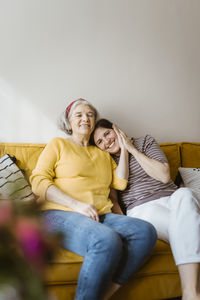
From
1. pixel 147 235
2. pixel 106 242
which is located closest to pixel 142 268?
pixel 147 235

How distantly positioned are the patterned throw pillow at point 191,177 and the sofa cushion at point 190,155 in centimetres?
15

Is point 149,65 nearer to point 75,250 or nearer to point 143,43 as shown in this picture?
point 143,43

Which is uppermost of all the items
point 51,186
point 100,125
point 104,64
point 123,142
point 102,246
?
point 104,64

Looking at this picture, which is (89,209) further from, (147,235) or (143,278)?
(143,278)

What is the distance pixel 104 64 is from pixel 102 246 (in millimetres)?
1517

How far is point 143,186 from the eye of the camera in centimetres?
168

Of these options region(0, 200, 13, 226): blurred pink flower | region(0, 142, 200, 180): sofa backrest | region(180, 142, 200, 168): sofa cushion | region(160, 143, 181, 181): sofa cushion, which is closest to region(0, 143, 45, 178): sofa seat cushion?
region(0, 142, 200, 180): sofa backrest

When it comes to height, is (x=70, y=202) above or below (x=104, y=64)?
below

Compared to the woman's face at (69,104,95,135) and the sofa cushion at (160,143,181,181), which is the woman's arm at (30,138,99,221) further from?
the sofa cushion at (160,143,181,181)

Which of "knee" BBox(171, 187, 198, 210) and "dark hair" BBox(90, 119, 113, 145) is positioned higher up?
"dark hair" BBox(90, 119, 113, 145)

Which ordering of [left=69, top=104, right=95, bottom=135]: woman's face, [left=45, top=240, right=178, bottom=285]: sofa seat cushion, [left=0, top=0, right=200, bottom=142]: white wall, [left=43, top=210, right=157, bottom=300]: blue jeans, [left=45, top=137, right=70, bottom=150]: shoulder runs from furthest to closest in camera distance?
[left=0, top=0, right=200, bottom=142]: white wall → [left=69, top=104, right=95, bottom=135]: woman's face → [left=45, top=137, right=70, bottom=150]: shoulder → [left=45, top=240, right=178, bottom=285]: sofa seat cushion → [left=43, top=210, right=157, bottom=300]: blue jeans

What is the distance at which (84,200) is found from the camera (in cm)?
148

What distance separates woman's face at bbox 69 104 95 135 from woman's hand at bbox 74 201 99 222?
0.51 metres

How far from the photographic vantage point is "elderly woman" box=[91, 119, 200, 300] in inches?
46.6
